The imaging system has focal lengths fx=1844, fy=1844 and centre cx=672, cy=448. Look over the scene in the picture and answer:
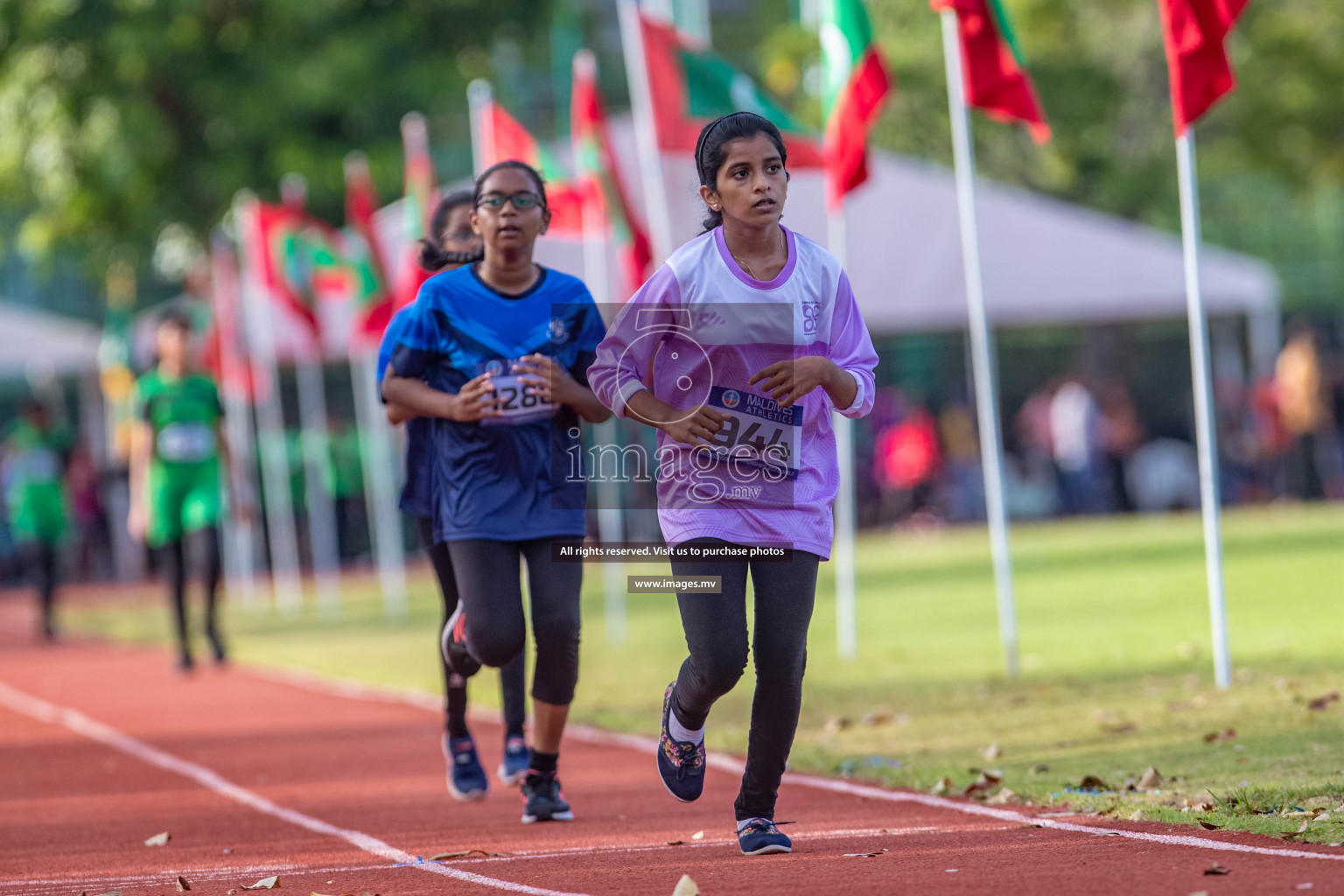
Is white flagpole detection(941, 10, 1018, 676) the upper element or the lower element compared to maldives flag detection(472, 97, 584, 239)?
lower

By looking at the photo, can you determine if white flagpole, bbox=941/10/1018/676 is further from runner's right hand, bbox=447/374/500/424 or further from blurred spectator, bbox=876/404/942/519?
blurred spectator, bbox=876/404/942/519

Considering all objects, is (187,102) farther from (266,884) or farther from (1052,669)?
(266,884)

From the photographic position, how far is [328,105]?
81.8ft

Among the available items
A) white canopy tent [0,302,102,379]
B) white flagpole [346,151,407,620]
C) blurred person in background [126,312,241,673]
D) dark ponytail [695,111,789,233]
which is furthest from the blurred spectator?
dark ponytail [695,111,789,233]

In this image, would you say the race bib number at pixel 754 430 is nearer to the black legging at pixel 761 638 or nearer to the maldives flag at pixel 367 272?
the black legging at pixel 761 638

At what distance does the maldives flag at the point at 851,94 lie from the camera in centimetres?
1157

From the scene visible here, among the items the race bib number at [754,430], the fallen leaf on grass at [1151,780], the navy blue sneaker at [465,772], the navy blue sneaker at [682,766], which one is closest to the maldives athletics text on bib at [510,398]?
the race bib number at [754,430]

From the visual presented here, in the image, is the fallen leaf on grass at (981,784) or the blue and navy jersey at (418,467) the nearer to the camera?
the fallen leaf on grass at (981,784)

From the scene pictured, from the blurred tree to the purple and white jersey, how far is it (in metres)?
19.9

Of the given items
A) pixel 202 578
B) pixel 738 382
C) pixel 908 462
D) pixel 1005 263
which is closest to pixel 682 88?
pixel 202 578

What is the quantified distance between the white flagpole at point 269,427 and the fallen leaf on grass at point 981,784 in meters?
13.6

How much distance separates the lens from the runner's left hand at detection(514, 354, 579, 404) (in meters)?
6.36

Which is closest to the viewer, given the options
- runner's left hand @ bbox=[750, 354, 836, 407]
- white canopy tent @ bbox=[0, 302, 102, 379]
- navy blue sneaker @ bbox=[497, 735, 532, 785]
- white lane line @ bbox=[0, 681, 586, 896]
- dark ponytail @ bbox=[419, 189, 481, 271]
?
runner's left hand @ bbox=[750, 354, 836, 407]

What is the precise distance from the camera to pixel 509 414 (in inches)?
252
